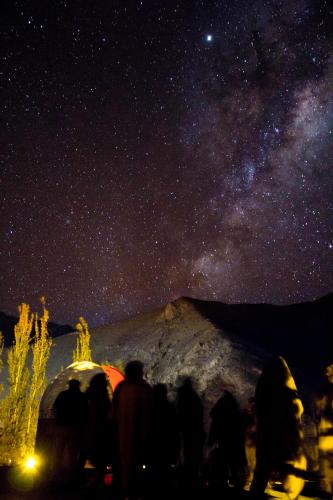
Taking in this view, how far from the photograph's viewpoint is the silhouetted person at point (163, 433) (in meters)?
7.44

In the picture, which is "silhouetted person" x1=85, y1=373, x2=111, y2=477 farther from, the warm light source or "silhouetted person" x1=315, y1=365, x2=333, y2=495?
"silhouetted person" x1=315, y1=365, x2=333, y2=495

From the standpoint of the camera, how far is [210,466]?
20.3 feet

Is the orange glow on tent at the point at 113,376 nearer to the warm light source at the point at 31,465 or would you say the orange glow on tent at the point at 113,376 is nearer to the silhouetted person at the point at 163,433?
the silhouetted person at the point at 163,433

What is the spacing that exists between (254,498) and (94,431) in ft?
10.9

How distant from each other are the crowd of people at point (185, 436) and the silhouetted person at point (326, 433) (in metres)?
0.01

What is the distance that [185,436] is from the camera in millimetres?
7438

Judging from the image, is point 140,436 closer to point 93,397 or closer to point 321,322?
point 93,397

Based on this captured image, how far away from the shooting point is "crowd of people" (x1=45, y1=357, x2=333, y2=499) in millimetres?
4898

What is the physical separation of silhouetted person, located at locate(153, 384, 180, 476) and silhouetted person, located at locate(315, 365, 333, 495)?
3386 mm

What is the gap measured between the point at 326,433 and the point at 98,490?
3.45 meters

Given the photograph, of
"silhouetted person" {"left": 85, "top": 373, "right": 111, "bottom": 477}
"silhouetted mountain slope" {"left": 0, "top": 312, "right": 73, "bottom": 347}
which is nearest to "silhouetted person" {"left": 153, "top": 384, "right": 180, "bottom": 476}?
"silhouetted person" {"left": 85, "top": 373, "right": 111, "bottom": 477}

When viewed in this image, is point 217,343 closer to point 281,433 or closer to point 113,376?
point 113,376

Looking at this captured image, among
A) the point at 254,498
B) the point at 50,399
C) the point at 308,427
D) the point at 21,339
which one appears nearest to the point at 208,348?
the point at 308,427

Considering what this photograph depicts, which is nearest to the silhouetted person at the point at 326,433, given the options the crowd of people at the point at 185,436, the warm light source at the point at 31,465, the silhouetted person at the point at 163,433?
the crowd of people at the point at 185,436
